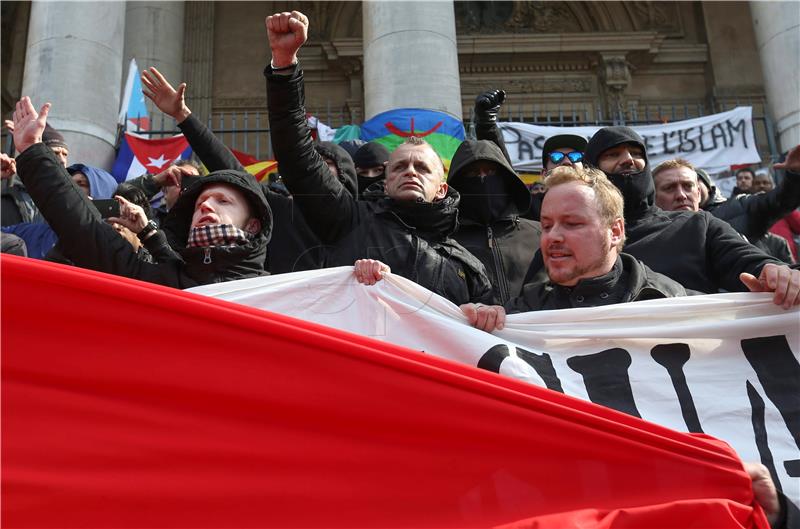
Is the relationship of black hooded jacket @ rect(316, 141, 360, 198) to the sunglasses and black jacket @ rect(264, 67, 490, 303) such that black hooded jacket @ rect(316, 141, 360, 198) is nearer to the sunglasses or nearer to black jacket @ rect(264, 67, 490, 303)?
black jacket @ rect(264, 67, 490, 303)

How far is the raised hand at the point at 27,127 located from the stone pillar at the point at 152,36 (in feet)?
31.9

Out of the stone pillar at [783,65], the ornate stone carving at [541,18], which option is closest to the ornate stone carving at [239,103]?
the ornate stone carving at [541,18]

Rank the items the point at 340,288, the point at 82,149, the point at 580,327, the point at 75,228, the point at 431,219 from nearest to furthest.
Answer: the point at 580,327 < the point at 340,288 < the point at 75,228 < the point at 431,219 < the point at 82,149

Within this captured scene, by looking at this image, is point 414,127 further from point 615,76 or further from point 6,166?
point 615,76

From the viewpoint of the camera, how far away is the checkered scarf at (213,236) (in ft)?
11.7

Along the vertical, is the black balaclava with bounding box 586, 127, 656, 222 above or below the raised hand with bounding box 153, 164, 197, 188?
below

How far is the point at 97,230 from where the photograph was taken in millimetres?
3707

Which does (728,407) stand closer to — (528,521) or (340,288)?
(528,521)

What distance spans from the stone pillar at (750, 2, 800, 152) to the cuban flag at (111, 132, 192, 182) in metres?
7.32

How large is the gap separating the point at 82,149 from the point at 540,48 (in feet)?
31.4

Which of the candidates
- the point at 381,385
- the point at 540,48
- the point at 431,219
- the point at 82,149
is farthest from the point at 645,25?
the point at 381,385

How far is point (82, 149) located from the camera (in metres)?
9.27

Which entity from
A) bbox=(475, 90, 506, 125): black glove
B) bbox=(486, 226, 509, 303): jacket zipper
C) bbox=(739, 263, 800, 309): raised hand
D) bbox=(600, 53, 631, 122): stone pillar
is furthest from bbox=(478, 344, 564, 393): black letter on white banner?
bbox=(600, 53, 631, 122): stone pillar

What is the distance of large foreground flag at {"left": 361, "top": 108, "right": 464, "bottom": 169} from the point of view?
859 centimetres
